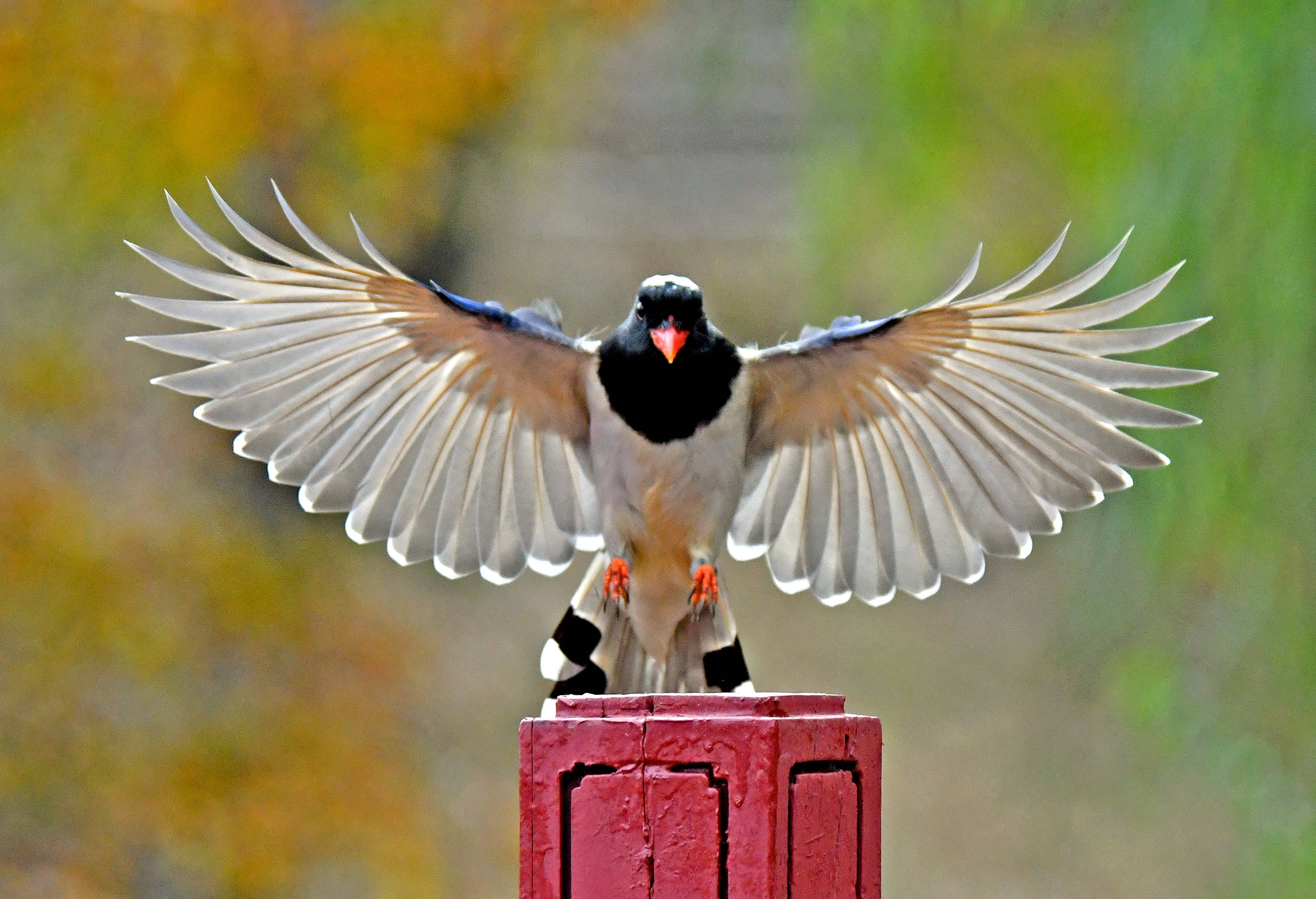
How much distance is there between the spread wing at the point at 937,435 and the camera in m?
2.47

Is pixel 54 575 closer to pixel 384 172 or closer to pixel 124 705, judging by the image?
pixel 124 705

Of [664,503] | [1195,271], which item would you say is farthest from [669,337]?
[1195,271]

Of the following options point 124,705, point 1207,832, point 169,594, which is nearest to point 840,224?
point 169,594

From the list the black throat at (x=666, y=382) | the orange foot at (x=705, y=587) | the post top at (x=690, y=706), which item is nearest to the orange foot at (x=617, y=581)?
the orange foot at (x=705, y=587)

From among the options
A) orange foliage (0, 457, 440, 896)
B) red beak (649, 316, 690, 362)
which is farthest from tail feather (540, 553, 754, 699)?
orange foliage (0, 457, 440, 896)

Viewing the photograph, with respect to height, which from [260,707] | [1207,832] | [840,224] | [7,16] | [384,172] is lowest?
[1207,832]

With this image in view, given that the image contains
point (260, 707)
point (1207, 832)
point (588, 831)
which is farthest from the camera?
point (1207, 832)

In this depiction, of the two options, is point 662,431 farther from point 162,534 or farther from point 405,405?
point 162,534

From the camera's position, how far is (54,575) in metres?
4.70

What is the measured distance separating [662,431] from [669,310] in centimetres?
22

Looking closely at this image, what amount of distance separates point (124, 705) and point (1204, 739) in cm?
348

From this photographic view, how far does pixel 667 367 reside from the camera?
2459 millimetres

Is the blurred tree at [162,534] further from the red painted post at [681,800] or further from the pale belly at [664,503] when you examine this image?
the red painted post at [681,800]

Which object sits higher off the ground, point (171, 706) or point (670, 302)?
point (670, 302)
